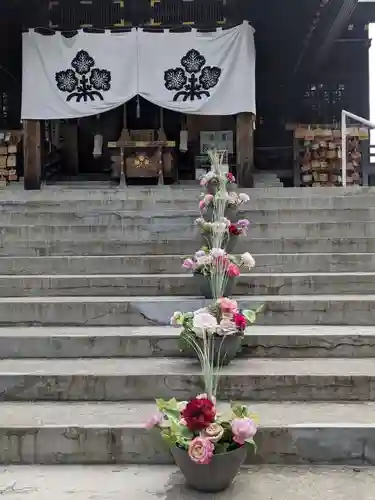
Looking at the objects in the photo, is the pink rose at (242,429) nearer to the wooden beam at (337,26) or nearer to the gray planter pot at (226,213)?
the gray planter pot at (226,213)

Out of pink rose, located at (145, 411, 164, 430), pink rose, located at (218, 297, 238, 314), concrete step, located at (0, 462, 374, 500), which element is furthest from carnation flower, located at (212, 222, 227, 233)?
pink rose, located at (145, 411, 164, 430)

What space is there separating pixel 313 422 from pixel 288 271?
7.30 ft

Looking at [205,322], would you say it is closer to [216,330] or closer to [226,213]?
[216,330]

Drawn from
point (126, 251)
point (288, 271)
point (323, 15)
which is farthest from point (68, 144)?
Answer: point (288, 271)

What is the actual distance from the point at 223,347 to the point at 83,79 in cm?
702

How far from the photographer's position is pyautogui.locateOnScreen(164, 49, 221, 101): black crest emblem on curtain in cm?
941

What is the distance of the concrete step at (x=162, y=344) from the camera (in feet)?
12.6

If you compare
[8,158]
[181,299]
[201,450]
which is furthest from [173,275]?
[8,158]

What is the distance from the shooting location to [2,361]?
3848 millimetres

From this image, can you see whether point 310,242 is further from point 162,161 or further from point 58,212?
point 162,161

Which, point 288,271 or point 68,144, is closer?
point 288,271

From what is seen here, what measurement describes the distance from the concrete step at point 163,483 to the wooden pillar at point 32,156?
6.80 metres

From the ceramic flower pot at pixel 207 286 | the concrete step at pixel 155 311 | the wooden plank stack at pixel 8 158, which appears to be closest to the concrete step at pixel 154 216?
the ceramic flower pot at pixel 207 286

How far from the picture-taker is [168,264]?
515cm
